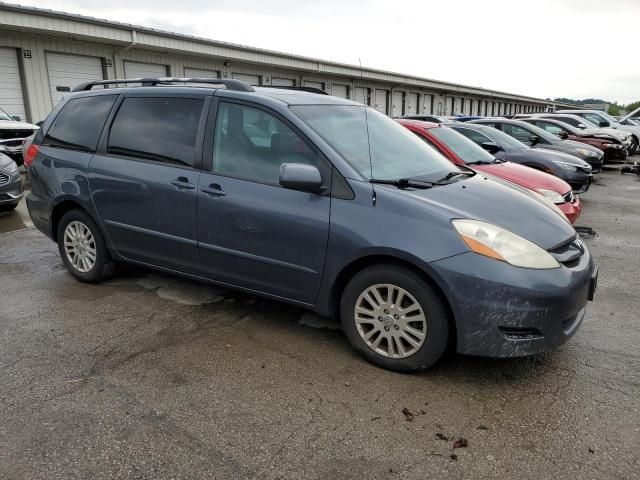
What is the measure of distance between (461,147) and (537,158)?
7.99ft

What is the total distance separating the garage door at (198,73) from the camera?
1873 centimetres

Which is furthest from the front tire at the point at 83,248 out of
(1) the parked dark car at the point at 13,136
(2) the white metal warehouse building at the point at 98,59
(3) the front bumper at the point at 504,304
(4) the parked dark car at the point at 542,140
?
(2) the white metal warehouse building at the point at 98,59

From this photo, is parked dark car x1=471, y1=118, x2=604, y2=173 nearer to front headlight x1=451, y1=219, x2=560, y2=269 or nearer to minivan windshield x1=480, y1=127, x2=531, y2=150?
minivan windshield x1=480, y1=127, x2=531, y2=150

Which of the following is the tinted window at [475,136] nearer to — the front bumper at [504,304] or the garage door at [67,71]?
the front bumper at [504,304]

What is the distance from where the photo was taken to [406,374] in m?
3.12

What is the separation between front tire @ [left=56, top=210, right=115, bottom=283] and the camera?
455 centimetres

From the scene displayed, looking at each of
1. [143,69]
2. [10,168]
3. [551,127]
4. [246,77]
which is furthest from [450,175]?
[246,77]

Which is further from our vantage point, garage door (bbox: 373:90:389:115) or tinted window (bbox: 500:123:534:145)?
garage door (bbox: 373:90:389:115)

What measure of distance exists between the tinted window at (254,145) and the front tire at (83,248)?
157 centimetres

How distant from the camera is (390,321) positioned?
311cm

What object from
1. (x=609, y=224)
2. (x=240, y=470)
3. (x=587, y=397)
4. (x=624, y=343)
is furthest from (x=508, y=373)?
(x=609, y=224)

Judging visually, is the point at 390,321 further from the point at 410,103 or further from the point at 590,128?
the point at 410,103

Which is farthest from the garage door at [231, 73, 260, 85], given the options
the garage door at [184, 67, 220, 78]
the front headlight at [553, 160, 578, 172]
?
the front headlight at [553, 160, 578, 172]

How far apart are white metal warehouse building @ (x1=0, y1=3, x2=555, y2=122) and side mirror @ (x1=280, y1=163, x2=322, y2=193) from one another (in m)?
13.5
